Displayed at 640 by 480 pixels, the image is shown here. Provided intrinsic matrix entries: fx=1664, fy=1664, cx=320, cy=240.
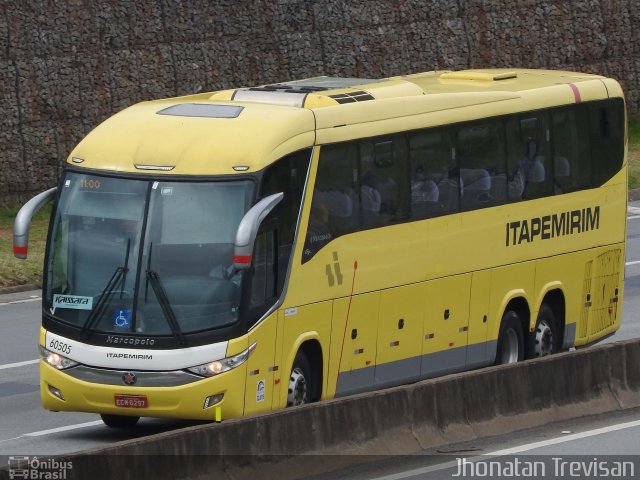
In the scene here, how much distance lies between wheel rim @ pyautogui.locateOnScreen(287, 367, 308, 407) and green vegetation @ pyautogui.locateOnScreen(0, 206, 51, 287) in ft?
36.5

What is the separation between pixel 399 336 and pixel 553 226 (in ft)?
10.6

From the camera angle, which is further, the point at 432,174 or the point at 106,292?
the point at 432,174

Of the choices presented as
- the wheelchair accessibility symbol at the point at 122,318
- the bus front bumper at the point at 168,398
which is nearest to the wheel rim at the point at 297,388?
the bus front bumper at the point at 168,398

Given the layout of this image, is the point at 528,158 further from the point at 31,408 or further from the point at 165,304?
the point at 31,408

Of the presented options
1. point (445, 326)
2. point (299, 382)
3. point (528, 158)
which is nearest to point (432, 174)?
point (445, 326)

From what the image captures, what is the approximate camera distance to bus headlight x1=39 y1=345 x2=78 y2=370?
49.9 ft

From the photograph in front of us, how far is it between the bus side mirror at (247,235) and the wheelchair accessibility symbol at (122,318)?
112 centimetres

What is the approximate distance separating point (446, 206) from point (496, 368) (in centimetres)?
335

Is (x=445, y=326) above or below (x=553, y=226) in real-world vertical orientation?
below

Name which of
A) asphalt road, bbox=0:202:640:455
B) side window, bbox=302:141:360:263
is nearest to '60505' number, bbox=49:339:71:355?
asphalt road, bbox=0:202:640:455

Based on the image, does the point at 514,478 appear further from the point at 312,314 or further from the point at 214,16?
the point at 214,16

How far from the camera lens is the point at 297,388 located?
16.0m

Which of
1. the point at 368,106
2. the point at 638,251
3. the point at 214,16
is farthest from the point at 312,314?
the point at 214,16

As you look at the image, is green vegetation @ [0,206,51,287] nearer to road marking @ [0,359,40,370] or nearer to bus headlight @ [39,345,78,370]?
road marking @ [0,359,40,370]
